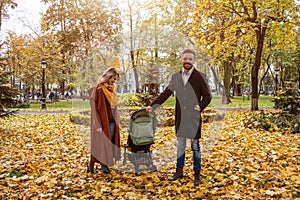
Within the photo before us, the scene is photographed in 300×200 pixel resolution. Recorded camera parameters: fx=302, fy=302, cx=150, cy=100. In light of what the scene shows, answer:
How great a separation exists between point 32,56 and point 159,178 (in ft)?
96.2

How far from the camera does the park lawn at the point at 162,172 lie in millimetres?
4355

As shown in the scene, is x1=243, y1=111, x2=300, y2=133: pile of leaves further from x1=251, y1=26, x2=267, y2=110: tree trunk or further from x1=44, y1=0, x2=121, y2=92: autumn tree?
Answer: x1=44, y1=0, x2=121, y2=92: autumn tree

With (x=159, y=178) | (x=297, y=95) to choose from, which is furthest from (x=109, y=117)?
(x=297, y=95)

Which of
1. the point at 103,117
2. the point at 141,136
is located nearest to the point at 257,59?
the point at 141,136

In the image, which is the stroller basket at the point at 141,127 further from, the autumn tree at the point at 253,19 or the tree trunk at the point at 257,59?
the tree trunk at the point at 257,59

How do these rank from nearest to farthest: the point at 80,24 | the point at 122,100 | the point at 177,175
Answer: the point at 177,175 → the point at 122,100 → the point at 80,24

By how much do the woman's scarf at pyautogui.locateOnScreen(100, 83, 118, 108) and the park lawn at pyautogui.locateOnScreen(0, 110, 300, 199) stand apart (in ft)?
4.18

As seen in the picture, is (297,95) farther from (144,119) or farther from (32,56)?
(32,56)

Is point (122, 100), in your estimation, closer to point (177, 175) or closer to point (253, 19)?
point (177, 175)

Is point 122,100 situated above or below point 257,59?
below

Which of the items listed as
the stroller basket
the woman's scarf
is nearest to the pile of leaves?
the stroller basket

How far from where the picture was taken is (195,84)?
178 inches

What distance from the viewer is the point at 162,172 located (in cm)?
541

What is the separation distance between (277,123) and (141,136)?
6584 millimetres
